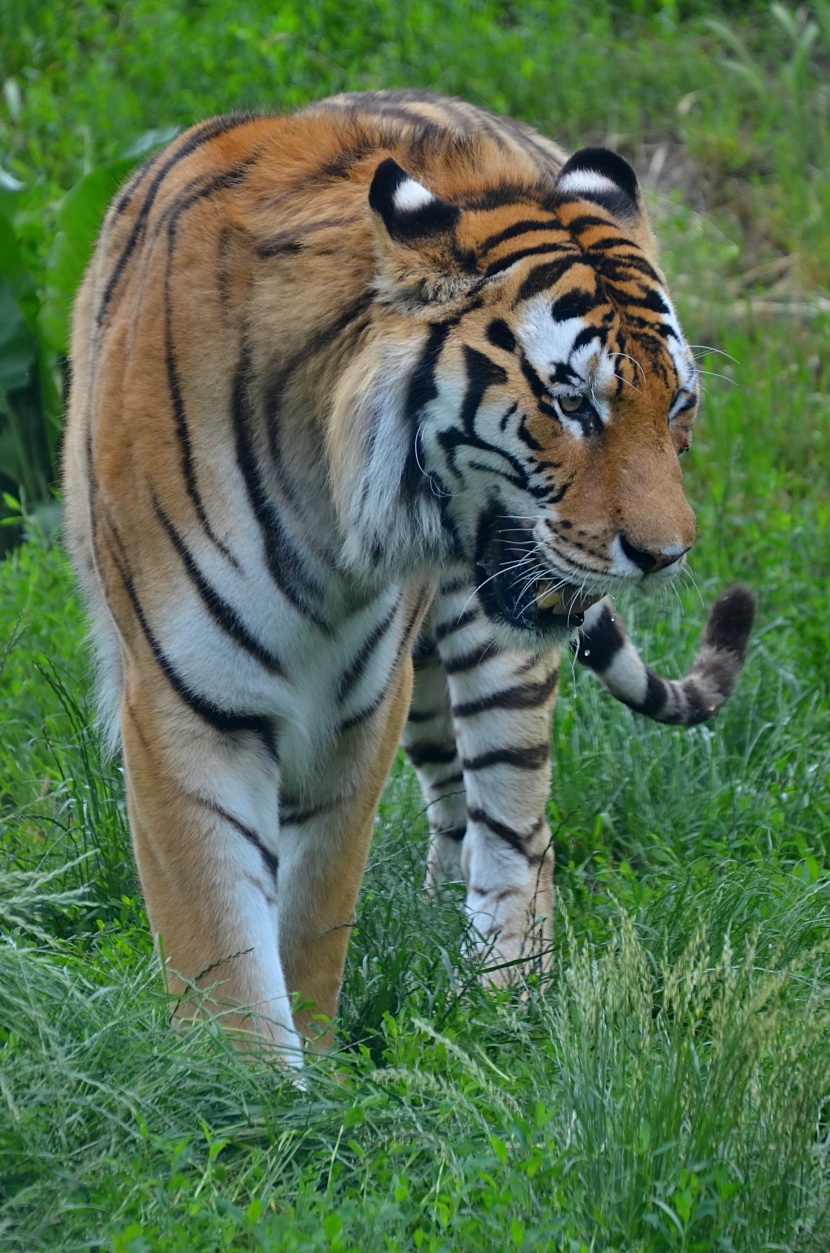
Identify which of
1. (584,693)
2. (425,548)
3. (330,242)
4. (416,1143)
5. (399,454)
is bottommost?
(584,693)

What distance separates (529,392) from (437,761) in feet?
6.52

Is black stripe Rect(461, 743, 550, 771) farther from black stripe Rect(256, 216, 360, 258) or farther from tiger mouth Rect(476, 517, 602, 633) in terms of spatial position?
black stripe Rect(256, 216, 360, 258)

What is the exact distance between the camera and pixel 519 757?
409 centimetres

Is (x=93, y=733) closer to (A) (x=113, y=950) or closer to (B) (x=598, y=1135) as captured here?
(A) (x=113, y=950)

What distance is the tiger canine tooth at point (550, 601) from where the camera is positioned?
2920 millimetres

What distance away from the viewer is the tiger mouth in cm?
283

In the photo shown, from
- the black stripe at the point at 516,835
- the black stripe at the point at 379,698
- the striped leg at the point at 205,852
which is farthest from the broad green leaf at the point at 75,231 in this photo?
the striped leg at the point at 205,852

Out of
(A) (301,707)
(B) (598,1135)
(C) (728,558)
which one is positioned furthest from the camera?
(C) (728,558)

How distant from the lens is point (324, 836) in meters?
3.30

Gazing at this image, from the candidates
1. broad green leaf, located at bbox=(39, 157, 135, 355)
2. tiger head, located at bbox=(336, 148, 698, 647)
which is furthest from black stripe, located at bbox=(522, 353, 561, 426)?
broad green leaf, located at bbox=(39, 157, 135, 355)

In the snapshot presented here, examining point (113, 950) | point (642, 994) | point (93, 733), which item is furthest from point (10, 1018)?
point (93, 733)

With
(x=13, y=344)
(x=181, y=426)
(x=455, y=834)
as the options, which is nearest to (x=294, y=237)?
(x=181, y=426)

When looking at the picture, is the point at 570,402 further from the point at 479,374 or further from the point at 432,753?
the point at 432,753

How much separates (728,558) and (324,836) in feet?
9.06
